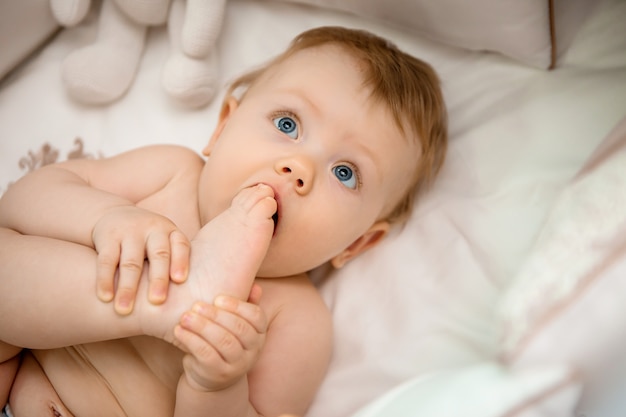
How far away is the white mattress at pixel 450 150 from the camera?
111cm

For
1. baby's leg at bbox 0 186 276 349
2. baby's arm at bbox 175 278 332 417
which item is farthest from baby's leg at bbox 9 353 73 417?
baby's arm at bbox 175 278 332 417

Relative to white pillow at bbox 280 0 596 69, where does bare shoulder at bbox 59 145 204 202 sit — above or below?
below

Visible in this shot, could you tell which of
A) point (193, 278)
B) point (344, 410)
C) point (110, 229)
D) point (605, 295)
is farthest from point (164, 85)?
point (605, 295)

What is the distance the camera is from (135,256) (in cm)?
85

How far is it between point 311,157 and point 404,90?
25 cm

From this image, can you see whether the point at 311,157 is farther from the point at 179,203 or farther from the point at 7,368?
the point at 7,368

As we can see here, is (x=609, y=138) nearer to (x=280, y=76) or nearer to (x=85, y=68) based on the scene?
(x=280, y=76)

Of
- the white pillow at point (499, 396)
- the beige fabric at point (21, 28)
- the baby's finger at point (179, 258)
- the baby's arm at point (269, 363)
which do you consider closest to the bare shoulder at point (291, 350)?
the baby's arm at point (269, 363)

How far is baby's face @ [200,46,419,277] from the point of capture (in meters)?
1.00

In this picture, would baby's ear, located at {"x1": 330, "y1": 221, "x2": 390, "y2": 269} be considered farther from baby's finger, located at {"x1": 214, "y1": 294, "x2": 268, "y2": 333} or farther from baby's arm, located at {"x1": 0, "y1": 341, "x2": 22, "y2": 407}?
baby's arm, located at {"x1": 0, "y1": 341, "x2": 22, "y2": 407}

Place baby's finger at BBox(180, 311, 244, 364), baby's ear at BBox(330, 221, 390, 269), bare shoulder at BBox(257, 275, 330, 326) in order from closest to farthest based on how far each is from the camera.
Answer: baby's finger at BBox(180, 311, 244, 364), bare shoulder at BBox(257, 275, 330, 326), baby's ear at BBox(330, 221, 390, 269)

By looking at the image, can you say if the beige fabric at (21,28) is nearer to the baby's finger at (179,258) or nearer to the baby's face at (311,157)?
the baby's face at (311,157)

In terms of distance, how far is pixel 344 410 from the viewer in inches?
41.9

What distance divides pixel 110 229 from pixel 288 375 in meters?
0.38
